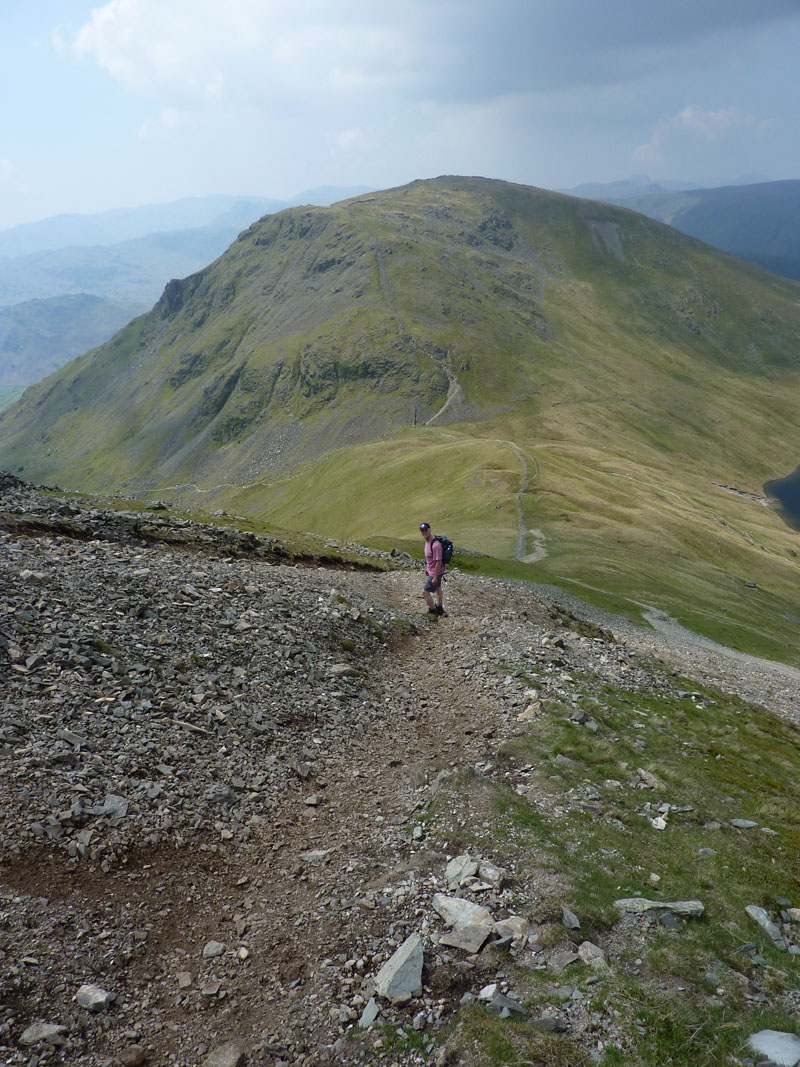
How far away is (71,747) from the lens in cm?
1398

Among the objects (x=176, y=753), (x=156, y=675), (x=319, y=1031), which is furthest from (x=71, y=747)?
(x=319, y=1031)

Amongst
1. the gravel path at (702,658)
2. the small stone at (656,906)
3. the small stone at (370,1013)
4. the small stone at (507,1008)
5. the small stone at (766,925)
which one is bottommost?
the gravel path at (702,658)

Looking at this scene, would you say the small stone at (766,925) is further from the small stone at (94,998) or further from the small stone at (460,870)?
the small stone at (94,998)

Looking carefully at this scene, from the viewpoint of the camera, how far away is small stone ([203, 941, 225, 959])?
10.6 m

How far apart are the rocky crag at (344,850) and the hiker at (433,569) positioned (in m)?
6.93

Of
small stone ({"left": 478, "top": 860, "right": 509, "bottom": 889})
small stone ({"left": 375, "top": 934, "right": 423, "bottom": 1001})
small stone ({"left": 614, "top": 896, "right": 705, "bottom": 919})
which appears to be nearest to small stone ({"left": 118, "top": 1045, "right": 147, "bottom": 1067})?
small stone ({"left": 375, "top": 934, "right": 423, "bottom": 1001})

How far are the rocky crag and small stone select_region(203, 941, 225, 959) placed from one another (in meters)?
0.10

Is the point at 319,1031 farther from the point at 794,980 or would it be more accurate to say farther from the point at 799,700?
the point at 799,700

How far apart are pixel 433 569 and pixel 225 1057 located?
76.4 feet

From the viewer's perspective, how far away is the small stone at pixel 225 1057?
870cm

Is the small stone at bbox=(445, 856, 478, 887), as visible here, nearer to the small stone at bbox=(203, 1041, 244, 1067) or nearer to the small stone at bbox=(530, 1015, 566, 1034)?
the small stone at bbox=(530, 1015, 566, 1034)

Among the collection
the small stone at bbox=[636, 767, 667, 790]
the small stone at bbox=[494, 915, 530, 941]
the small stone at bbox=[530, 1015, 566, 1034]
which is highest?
the small stone at bbox=[530, 1015, 566, 1034]

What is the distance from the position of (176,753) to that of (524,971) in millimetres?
9791

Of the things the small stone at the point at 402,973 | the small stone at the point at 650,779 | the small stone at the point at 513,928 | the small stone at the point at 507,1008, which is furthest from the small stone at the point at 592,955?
the small stone at the point at 650,779
